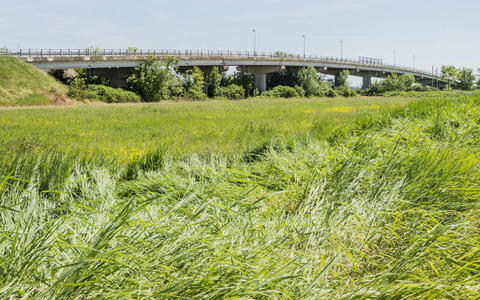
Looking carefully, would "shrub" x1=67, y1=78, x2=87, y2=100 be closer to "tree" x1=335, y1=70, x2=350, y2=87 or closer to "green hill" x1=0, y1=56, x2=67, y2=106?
"green hill" x1=0, y1=56, x2=67, y2=106

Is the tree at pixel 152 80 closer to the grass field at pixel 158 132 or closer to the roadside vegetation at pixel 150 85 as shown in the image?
the roadside vegetation at pixel 150 85

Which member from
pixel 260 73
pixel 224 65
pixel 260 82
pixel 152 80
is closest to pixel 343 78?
pixel 260 73

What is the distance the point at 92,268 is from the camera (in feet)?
5.96

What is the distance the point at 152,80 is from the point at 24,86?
53.7ft

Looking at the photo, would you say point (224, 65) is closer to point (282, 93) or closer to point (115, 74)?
point (282, 93)

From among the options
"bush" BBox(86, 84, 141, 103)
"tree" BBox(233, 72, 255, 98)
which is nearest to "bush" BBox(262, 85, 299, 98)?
"tree" BBox(233, 72, 255, 98)

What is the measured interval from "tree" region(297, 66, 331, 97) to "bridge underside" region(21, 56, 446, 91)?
4.04m

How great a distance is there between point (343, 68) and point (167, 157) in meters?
97.8

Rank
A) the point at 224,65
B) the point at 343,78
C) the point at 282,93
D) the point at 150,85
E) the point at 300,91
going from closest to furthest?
the point at 150,85 → the point at 224,65 → the point at 282,93 → the point at 300,91 → the point at 343,78

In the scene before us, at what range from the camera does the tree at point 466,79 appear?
91812 millimetres

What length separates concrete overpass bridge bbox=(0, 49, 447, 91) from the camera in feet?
152

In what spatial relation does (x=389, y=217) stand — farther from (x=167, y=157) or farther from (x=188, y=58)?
(x=188, y=58)

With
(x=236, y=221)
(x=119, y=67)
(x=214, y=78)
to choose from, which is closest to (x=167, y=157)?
(x=236, y=221)

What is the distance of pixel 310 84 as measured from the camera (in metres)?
76.2
